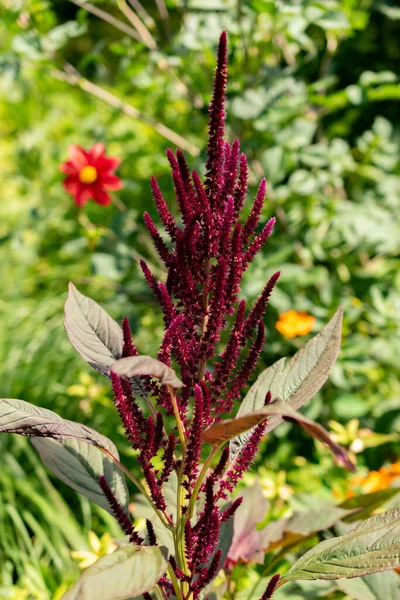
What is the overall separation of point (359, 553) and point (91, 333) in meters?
0.41

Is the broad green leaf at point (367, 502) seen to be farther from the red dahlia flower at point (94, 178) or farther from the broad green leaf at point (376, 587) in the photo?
the red dahlia flower at point (94, 178)

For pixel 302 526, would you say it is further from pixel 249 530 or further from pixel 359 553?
pixel 359 553

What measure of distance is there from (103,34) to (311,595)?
5555 millimetres

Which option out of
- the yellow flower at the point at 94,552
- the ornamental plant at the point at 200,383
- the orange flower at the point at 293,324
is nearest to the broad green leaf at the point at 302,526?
the ornamental plant at the point at 200,383

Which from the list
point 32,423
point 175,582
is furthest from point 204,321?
point 175,582

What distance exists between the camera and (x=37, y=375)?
2.26m

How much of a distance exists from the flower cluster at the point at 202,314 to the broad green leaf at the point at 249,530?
259mm

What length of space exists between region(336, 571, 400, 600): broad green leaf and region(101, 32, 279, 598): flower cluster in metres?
0.29

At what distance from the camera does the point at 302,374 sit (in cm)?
71

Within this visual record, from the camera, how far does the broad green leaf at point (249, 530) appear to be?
929mm

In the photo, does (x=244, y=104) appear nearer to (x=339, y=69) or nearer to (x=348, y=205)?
(x=348, y=205)

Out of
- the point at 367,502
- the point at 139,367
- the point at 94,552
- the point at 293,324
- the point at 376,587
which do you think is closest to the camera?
the point at 139,367

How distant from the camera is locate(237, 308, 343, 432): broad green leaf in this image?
2.13ft

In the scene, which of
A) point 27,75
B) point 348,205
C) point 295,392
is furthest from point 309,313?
point 27,75
